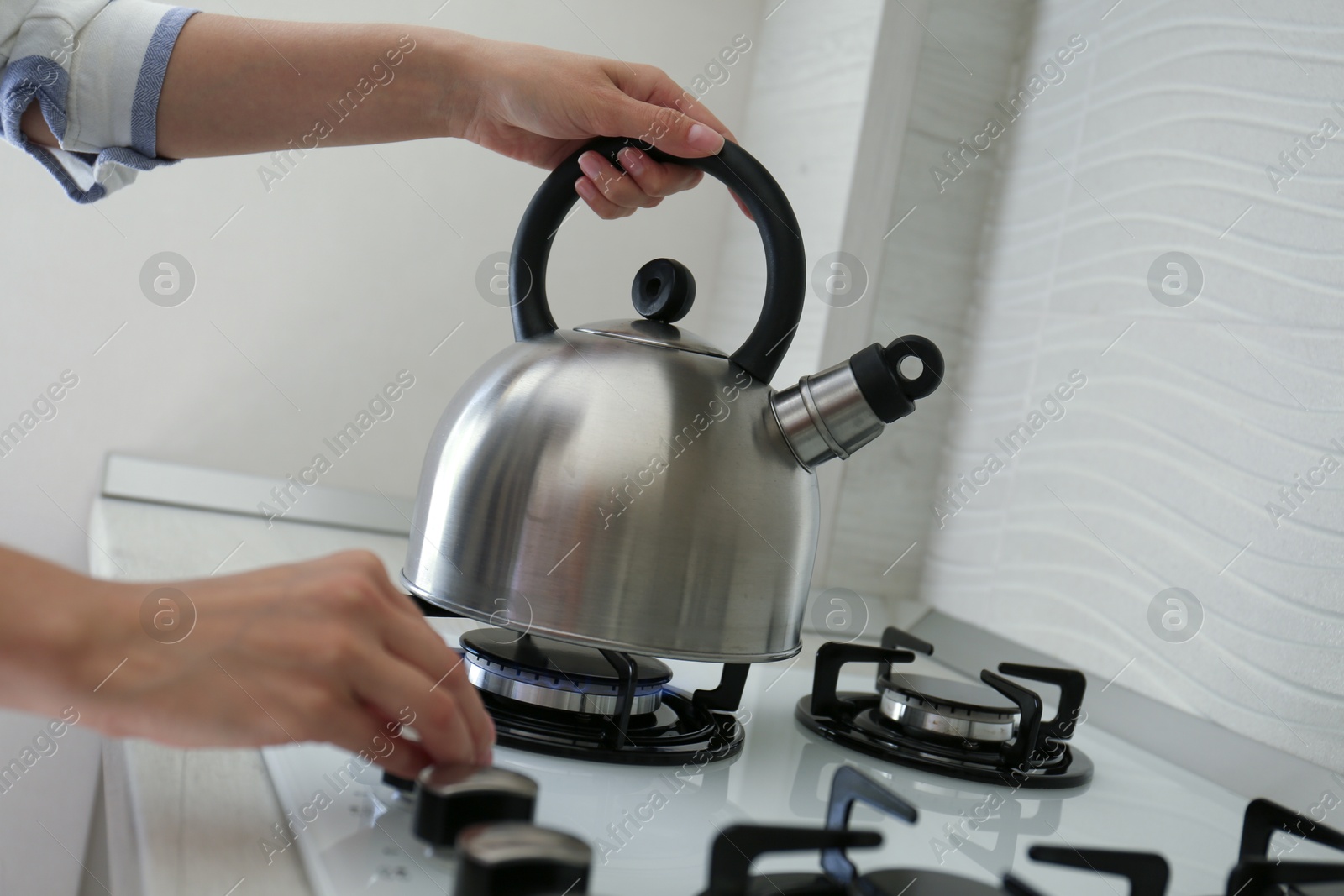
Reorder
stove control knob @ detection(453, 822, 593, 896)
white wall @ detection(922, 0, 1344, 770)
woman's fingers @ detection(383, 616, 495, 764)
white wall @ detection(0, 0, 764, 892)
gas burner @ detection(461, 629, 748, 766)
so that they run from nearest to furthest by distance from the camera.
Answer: stove control knob @ detection(453, 822, 593, 896)
woman's fingers @ detection(383, 616, 495, 764)
gas burner @ detection(461, 629, 748, 766)
white wall @ detection(922, 0, 1344, 770)
white wall @ detection(0, 0, 764, 892)

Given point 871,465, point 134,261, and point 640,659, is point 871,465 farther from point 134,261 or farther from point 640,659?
point 134,261

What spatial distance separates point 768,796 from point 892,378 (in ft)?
0.81

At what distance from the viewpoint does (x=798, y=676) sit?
2.88 feet

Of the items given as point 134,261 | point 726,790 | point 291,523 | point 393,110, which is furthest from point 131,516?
point 726,790

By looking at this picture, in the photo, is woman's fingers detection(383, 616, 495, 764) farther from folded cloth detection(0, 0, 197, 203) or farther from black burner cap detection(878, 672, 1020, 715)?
folded cloth detection(0, 0, 197, 203)

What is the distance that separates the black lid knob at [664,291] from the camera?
2.22 ft

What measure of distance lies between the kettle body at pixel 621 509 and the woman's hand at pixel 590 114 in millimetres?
137

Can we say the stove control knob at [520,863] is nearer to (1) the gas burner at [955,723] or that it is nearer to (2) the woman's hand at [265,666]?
(2) the woman's hand at [265,666]

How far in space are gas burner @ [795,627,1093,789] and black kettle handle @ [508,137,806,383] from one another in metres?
0.24

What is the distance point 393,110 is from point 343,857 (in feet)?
2.05

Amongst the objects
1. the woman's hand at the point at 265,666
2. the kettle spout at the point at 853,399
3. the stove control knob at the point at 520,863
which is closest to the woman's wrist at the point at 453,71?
the kettle spout at the point at 853,399

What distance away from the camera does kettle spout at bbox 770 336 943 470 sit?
1.93 ft

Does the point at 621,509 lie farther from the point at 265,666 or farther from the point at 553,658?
the point at 265,666

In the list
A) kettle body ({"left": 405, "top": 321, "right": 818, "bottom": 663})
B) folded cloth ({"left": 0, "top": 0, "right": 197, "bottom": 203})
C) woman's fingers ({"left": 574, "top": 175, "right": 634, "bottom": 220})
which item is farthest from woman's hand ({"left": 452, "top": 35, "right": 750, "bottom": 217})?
folded cloth ({"left": 0, "top": 0, "right": 197, "bottom": 203})
